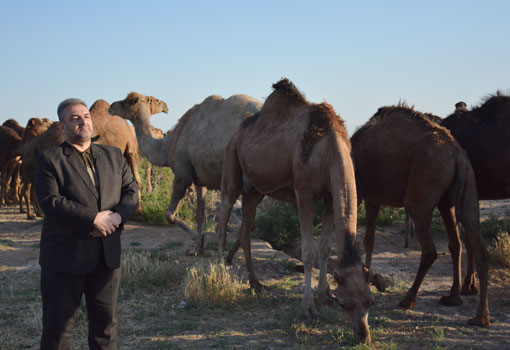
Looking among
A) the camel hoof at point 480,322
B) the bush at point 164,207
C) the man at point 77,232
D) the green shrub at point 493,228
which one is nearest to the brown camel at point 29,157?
the bush at point 164,207

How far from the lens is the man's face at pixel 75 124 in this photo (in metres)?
3.83

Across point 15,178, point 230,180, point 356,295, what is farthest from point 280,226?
point 15,178

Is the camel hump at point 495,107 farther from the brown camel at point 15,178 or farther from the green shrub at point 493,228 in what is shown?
the brown camel at point 15,178

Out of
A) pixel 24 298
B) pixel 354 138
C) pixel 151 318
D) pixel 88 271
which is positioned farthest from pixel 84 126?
pixel 354 138

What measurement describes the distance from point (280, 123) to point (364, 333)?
289 cm

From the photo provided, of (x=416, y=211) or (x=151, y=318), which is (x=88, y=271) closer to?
(x=151, y=318)

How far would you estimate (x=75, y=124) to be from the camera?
12.6 ft

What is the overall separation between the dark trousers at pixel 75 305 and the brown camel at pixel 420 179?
152 inches

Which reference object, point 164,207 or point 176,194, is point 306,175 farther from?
point 164,207

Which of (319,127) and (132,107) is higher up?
(132,107)

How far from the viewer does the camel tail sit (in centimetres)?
498

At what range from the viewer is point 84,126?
12.6 ft

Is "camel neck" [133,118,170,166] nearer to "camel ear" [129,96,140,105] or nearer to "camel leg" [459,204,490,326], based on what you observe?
"camel ear" [129,96,140,105]

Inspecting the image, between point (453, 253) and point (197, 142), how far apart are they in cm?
475
